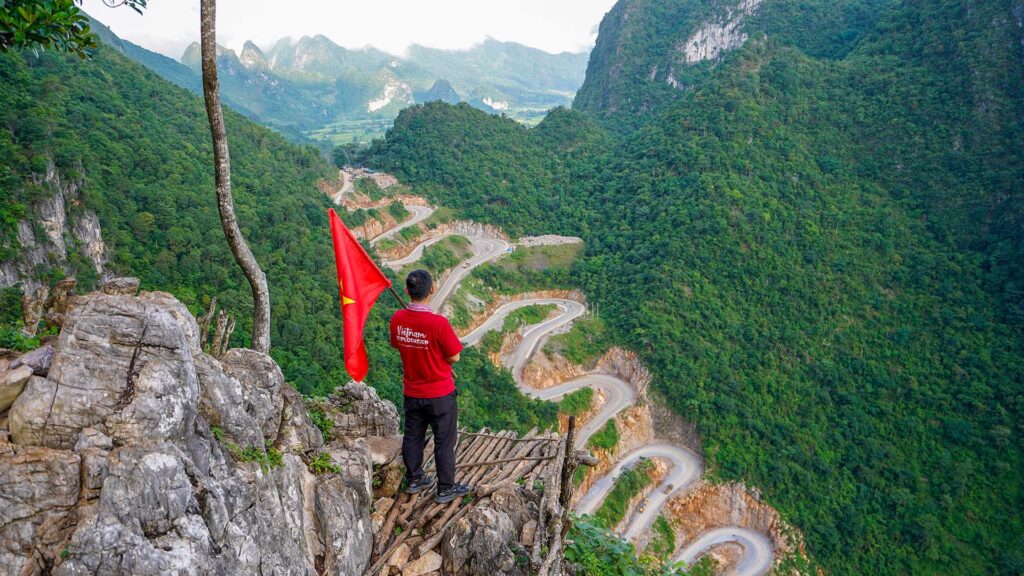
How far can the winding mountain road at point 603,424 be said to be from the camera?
1400 inches

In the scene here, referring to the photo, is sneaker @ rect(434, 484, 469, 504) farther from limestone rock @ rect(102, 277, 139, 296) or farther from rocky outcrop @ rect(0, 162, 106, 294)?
rocky outcrop @ rect(0, 162, 106, 294)

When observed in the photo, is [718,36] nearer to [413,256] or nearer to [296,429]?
[413,256]

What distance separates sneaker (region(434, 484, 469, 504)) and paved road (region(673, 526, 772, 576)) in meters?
32.1

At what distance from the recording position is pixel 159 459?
482 cm

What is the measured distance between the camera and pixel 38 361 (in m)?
4.96

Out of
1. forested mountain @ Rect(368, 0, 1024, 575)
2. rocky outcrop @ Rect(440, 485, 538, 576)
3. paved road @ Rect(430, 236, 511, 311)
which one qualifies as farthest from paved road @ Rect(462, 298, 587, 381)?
rocky outcrop @ Rect(440, 485, 538, 576)

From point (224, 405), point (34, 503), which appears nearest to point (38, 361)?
point (34, 503)

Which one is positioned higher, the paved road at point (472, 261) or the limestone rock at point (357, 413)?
the limestone rock at point (357, 413)

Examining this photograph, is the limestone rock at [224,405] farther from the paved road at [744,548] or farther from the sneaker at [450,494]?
the paved road at [744,548]

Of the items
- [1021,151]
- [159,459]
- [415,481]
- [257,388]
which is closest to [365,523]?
[415,481]

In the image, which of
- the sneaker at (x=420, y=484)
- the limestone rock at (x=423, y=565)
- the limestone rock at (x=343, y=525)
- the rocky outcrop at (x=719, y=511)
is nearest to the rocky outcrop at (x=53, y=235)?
the limestone rock at (x=343, y=525)

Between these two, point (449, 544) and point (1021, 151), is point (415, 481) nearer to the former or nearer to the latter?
point (449, 544)

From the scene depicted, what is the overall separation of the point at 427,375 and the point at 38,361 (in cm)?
408

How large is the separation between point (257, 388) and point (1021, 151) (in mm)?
68631
